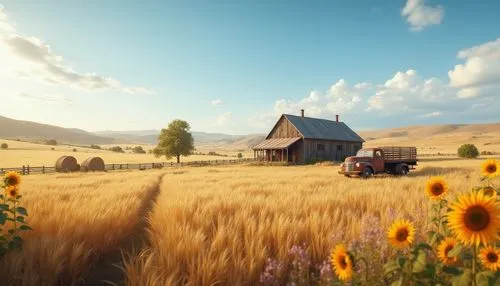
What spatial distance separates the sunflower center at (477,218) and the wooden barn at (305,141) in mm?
40906

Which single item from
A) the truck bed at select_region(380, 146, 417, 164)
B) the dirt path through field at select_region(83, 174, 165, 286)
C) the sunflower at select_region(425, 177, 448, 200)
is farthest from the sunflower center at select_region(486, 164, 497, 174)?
the truck bed at select_region(380, 146, 417, 164)

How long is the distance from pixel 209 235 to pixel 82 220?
2374 millimetres

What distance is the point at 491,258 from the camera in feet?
6.77

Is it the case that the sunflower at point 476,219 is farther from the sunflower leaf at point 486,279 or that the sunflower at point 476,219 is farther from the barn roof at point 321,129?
the barn roof at point 321,129

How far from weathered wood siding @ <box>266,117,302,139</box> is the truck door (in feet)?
74.4

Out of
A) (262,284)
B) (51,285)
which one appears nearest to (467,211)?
(262,284)

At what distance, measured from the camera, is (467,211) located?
1.88 meters

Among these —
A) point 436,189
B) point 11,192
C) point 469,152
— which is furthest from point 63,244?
point 469,152

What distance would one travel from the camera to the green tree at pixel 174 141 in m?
55.9

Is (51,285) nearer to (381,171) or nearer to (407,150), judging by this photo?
(381,171)

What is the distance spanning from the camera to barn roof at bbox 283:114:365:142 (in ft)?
150

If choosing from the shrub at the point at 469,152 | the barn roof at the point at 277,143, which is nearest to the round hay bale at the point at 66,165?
the barn roof at the point at 277,143

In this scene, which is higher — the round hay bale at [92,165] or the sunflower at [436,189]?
the sunflower at [436,189]

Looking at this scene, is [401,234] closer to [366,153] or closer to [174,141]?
[366,153]
